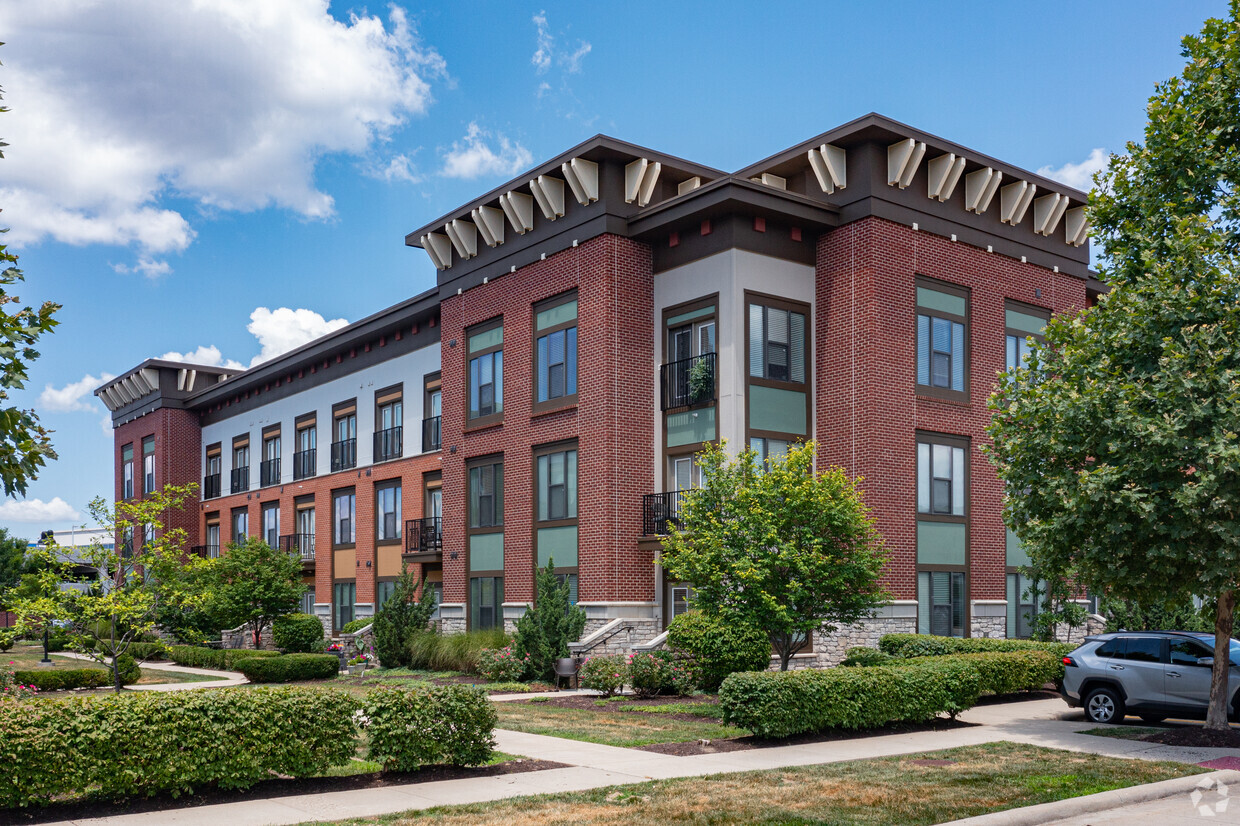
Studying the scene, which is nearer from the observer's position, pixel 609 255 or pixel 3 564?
pixel 609 255

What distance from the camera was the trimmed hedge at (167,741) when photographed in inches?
444

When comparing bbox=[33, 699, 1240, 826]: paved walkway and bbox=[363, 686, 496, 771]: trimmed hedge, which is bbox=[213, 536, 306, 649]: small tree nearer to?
bbox=[33, 699, 1240, 826]: paved walkway

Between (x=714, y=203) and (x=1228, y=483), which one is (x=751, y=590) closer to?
(x=1228, y=483)

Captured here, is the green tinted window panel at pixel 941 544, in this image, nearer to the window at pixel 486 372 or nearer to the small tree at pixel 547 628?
the small tree at pixel 547 628

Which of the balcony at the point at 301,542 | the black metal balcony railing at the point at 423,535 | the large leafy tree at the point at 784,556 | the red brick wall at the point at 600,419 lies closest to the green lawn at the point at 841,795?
the large leafy tree at the point at 784,556

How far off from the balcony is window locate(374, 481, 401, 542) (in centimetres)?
594

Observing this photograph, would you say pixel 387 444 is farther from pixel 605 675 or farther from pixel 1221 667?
pixel 1221 667

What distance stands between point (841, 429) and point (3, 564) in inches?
2514

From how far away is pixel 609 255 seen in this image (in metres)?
29.4

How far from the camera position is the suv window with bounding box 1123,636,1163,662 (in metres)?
19.6

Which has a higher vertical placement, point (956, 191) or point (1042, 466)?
point (956, 191)

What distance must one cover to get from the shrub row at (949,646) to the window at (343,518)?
24582 mm

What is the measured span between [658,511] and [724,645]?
8240mm

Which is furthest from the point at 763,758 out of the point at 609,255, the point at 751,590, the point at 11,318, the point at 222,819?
the point at 609,255
